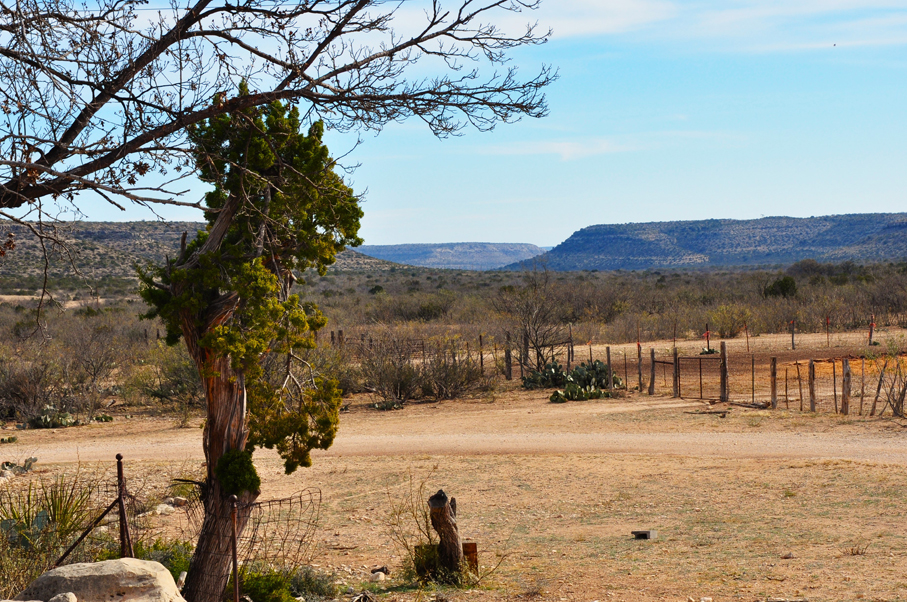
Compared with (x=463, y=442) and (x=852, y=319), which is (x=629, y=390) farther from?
(x=852, y=319)

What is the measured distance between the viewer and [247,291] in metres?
6.13

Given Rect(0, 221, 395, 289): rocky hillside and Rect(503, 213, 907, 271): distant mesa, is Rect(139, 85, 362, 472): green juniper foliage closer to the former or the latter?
Rect(0, 221, 395, 289): rocky hillside

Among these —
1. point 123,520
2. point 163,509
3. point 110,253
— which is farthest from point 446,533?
point 110,253

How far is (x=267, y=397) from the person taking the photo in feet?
21.9

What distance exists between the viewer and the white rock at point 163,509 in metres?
11.0

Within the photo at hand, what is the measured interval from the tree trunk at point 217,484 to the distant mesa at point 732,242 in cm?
11108

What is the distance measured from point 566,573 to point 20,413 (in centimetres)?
1717

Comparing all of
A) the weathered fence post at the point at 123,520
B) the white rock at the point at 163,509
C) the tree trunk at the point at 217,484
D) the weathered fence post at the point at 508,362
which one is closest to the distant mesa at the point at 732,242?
the weathered fence post at the point at 508,362

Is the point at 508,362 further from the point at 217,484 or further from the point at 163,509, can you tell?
the point at 217,484

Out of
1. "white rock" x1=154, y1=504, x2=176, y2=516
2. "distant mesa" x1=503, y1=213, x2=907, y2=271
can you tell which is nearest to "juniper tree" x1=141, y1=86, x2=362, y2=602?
"white rock" x1=154, y1=504, x2=176, y2=516

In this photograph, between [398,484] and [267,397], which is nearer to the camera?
[267,397]

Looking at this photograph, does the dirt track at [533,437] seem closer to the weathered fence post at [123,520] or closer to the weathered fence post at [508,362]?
the weathered fence post at [508,362]

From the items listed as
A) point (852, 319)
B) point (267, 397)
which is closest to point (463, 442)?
point (267, 397)

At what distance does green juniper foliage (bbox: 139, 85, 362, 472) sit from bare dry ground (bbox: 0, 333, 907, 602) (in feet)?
6.52
